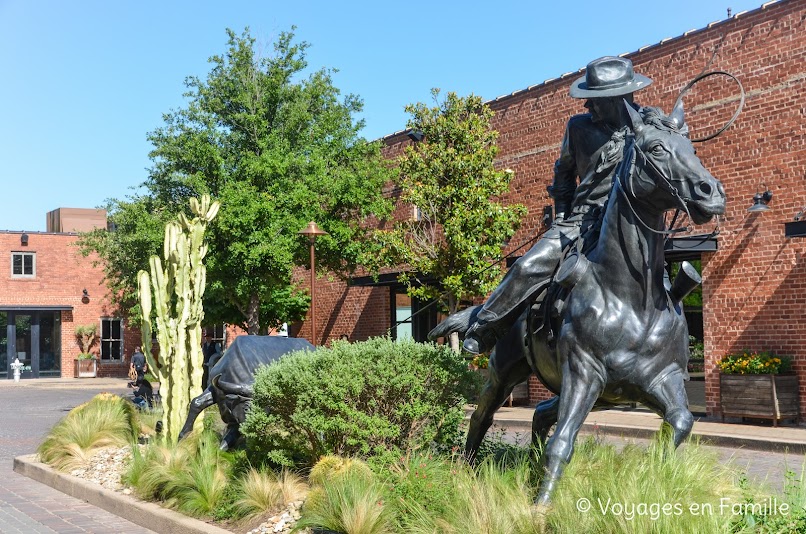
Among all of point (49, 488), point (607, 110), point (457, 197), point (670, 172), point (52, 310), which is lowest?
point (49, 488)

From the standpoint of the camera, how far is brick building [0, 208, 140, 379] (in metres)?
Answer: 41.7

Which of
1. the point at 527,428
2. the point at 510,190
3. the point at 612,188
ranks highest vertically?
the point at 510,190

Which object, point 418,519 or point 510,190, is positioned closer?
point 418,519

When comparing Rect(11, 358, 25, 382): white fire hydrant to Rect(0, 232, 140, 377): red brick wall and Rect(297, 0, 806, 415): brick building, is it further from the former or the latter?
Rect(297, 0, 806, 415): brick building

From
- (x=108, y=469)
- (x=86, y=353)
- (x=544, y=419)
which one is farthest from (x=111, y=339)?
(x=544, y=419)

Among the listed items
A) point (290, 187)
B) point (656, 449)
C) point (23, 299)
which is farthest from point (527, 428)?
point (23, 299)

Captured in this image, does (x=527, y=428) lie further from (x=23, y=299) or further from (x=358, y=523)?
(x=23, y=299)

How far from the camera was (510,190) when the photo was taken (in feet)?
67.9

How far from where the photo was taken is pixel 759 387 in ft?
50.3

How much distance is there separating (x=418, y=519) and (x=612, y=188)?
8.17ft

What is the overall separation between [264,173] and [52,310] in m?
25.9

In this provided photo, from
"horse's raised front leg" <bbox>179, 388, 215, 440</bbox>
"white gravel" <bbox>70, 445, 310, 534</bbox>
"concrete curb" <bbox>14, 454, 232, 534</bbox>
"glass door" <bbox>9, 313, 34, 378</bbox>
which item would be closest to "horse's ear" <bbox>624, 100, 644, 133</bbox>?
"concrete curb" <bbox>14, 454, 232, 534</bbox>

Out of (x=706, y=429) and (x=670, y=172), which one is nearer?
(x=670, y=172)

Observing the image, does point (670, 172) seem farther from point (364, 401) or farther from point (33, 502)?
point (33, 502)
